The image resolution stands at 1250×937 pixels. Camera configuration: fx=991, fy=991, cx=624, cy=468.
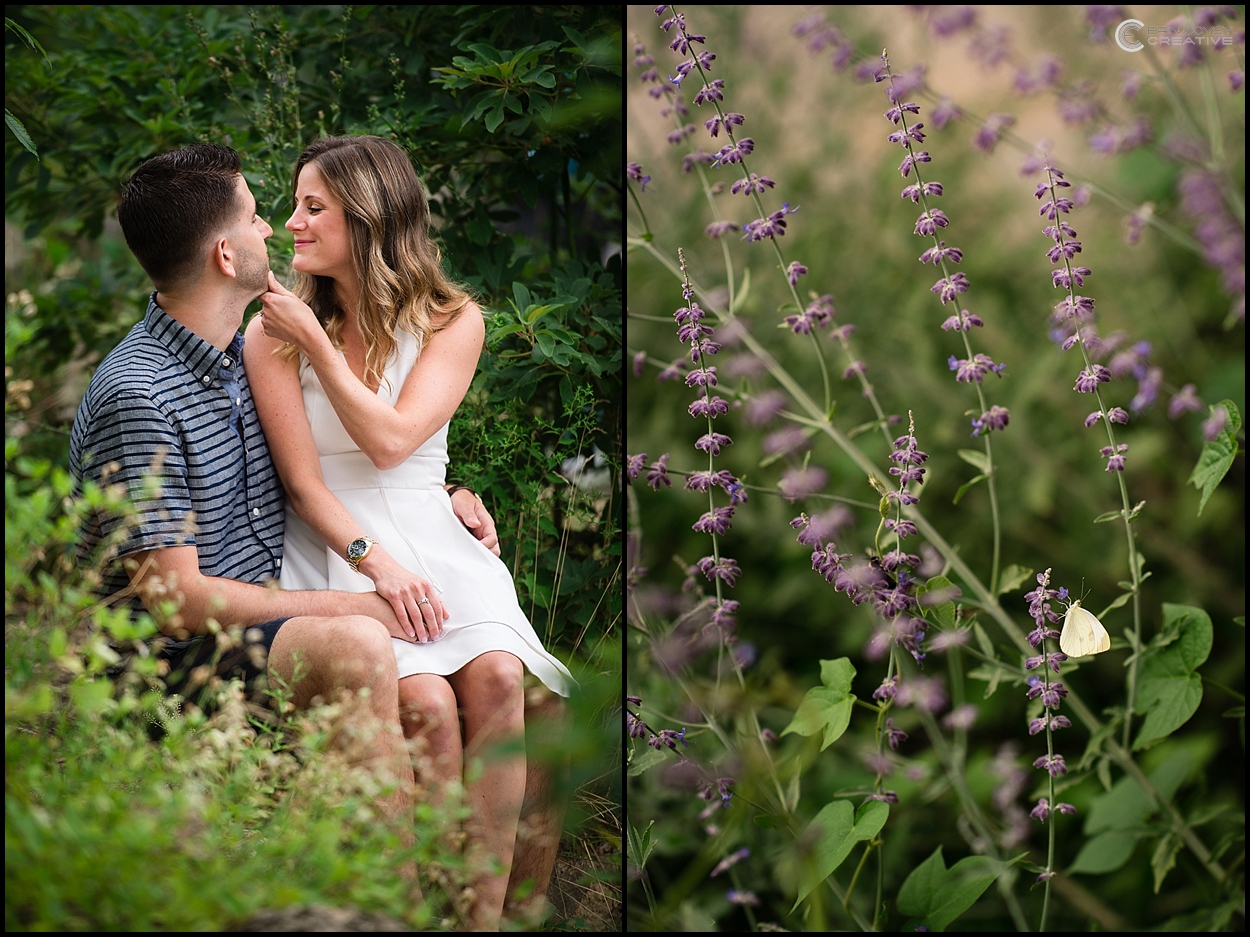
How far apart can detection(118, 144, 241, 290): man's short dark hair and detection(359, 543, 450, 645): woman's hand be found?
525 millimetres

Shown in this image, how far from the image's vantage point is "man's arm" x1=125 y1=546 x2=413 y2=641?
1350mm

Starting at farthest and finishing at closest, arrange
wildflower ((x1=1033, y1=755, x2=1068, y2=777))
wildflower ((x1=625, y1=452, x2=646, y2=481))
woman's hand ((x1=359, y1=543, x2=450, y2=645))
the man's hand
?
the man's hand < woman's hand ((x1=359, y1=543, x2=450, y2=645)) < wildflower ((x1=625, y1=452, x2=646, y2=481)) < wildflower ((x1=1033, y1=755, x2=1068, y2=777))

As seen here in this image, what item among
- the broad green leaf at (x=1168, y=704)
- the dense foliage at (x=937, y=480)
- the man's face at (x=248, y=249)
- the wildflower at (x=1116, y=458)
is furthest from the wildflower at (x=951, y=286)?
the man's face at (x=248, y=249)

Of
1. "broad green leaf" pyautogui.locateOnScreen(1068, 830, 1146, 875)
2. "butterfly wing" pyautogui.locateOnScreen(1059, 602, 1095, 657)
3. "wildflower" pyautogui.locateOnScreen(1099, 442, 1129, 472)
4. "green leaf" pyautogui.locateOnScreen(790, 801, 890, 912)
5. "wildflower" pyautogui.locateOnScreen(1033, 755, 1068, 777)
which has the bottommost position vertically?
"broad green leaf" pyautogui.locateOnScreen(1068, 830, 1146, 875)

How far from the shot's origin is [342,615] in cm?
139

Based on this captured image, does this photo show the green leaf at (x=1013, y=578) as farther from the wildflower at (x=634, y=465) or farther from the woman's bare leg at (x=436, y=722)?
the woman's bare leg at (x=436, y=722)

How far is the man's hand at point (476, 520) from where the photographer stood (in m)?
1.69

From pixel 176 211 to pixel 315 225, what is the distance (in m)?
0.20

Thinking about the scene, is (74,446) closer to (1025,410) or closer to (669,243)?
(669,243)

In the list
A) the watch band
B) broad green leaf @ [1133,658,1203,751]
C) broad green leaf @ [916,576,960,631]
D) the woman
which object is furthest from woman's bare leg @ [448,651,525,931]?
broad green leaf @ [1133,658,1203,751]

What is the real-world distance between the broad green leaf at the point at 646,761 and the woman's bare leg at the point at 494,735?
156 mm

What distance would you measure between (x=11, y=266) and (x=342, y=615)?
2.77 metres

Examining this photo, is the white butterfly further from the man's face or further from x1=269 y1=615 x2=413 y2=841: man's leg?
the man's face

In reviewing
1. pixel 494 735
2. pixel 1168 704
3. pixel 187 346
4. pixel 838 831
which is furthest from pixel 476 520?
pixel 1168 704
